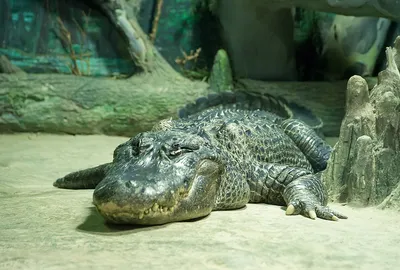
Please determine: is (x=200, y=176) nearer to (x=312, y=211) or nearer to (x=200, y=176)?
(x=200, y=176)

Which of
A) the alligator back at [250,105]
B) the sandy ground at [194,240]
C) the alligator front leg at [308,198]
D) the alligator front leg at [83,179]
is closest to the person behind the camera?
the sandy ground at [194,240]

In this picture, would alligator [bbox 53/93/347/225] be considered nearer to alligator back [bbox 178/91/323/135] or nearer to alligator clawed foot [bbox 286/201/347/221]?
alligator clawed foot [bbox 286/201/347/221]

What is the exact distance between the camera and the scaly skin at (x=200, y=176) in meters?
3.03

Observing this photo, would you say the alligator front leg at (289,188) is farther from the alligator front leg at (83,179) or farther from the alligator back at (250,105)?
the alligator back at (250,105)

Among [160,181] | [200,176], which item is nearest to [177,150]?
[200,176]

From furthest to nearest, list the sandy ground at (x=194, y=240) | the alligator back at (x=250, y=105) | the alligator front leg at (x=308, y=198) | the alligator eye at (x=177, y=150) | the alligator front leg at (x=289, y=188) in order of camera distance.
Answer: the alligator back at (x=250, y=105), the alligator front leg at (x=289, y=188), the alligator front leg at (x=308, y=198), the alligator eye at (x=177, y=150), the sandy ground at (x=194, y=240)

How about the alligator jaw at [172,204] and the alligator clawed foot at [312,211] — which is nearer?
the alligator jaw at [172,204]

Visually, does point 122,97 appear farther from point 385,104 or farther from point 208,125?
point 385,104

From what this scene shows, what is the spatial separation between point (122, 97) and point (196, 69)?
1.62 meters

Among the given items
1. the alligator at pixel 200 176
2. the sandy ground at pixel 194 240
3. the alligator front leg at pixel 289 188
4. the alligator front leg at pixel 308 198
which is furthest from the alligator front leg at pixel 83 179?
the alligator front leg at pixel 308 198

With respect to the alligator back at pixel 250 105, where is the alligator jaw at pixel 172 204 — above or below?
below

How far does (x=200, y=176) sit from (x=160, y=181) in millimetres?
447

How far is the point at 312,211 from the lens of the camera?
11.6 ft

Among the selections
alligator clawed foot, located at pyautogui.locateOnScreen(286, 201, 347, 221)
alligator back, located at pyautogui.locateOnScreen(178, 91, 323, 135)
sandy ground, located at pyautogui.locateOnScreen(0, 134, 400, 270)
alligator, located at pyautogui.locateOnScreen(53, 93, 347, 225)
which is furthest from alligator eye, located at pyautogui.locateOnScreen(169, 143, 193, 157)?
alligator back, located at pyautogui.locateOnScreen(178, 91, 323, 135)
